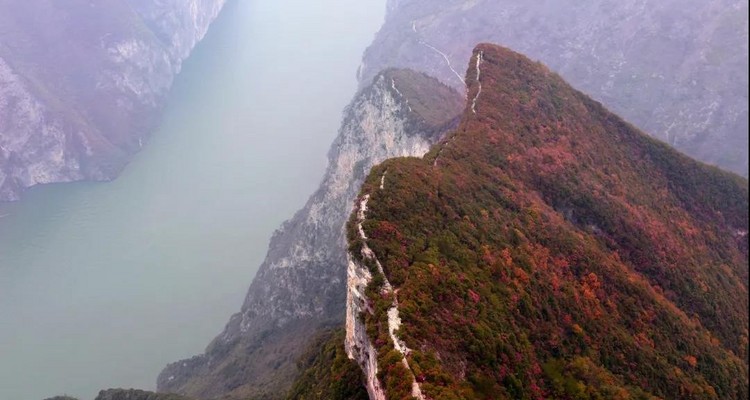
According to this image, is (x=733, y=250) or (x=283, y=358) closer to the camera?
(x=733, y=250)

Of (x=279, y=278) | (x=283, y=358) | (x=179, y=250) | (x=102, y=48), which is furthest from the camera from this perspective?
(x=102, y=48)

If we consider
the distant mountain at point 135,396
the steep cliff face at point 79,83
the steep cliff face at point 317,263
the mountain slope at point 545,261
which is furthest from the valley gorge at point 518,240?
the steep cliff face at point 79,83

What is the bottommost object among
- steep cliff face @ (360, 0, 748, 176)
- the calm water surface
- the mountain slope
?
the calm water surface

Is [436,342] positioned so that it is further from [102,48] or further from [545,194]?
[102,48]

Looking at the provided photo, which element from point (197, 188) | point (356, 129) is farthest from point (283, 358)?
point (197, 188)

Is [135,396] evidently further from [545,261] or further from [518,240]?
[545,261]

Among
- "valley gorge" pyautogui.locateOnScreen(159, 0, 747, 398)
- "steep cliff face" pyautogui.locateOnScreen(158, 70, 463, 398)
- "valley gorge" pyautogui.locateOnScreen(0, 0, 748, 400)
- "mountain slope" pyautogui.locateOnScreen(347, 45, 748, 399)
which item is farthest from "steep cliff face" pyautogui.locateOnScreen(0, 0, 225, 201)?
"mountain slope" pyautogui.locateOnScreen(347, 45, 748, 399)

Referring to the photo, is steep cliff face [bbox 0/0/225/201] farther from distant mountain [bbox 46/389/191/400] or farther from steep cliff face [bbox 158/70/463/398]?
distant mountain [bbox 46/389/191/400]
